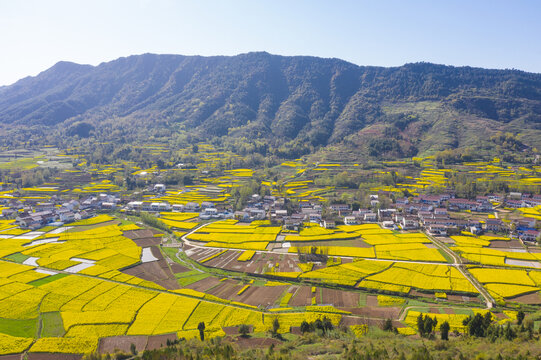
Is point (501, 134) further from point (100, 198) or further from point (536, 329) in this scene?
point (100, 198)

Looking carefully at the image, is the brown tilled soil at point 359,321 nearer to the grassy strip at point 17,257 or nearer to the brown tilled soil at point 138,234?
the brown tilled soil at point 138,234

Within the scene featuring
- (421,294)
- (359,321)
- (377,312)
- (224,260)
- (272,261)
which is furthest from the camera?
(224,260)

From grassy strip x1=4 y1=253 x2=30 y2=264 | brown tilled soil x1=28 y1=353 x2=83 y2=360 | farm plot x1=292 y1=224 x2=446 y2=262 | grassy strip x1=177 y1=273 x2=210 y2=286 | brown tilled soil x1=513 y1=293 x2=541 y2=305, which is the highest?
grassy strip x1=4 y1=253 x2=30 y2=264

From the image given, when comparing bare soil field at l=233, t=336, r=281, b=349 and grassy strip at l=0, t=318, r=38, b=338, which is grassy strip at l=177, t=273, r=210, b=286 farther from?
grassy strip at l=0, t=318, r=38, b=338

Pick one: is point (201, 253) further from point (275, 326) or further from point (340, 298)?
point (275, 326)

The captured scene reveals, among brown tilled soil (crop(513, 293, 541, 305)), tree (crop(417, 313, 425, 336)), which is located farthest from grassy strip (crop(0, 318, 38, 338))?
brown tilled soil (crop(513, 293, 541, 305))

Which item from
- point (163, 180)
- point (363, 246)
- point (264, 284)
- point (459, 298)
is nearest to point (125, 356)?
point (264, 284)

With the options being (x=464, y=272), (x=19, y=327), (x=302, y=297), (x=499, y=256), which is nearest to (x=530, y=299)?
(x=464, y=272)
